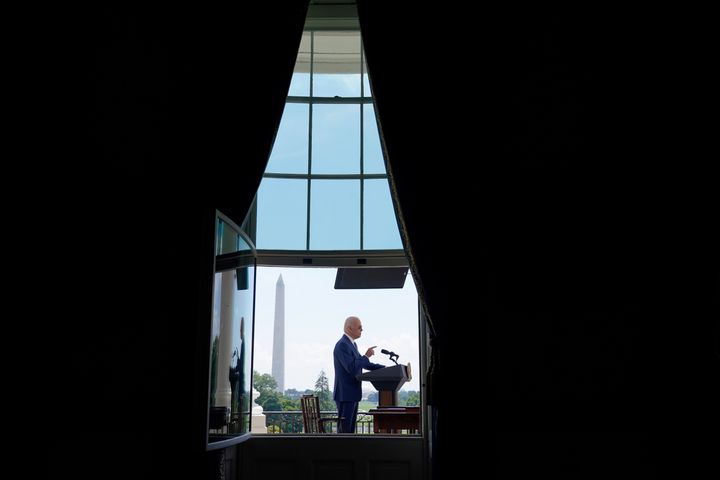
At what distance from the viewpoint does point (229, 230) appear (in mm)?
3324

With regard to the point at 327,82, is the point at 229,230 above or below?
below

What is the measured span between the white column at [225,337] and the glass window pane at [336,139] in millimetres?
1111

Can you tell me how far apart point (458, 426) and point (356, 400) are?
145 centimetres

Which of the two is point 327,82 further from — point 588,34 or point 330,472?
point 330,472

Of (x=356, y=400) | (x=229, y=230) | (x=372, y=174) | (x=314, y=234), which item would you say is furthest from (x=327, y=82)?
(x=356, y=400)

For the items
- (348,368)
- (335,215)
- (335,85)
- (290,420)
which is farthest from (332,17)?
(290,420)

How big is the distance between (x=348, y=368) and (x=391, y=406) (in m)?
0.64

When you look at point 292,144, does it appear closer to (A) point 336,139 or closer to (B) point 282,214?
(A) point 336,139

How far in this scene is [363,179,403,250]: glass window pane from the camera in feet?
13.3

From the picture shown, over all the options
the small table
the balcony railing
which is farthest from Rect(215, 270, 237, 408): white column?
the balcony railing

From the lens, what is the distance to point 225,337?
3.24 m

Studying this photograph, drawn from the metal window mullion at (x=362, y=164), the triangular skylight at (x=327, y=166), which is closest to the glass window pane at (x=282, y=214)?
the triangular skylight at (x=327, y=166)

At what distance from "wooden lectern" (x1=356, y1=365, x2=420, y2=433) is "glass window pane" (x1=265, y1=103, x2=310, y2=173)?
134 centimetres

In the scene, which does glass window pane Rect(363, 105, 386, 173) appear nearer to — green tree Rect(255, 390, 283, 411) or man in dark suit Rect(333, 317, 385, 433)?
man in dark suit Rect(333, 317, 385, 433)
